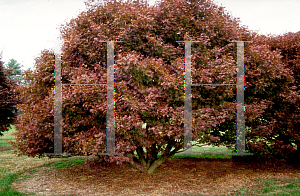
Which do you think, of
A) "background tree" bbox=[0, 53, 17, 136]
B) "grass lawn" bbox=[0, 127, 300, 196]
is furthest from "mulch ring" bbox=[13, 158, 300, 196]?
"background tree" bbox=[0, 53, 17, 136]

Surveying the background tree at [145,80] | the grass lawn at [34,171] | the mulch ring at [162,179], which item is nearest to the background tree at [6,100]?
the grass lawn at [34,171]

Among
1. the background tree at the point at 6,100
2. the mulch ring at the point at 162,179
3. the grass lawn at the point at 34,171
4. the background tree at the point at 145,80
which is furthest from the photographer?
the background tree at the point at 6,100

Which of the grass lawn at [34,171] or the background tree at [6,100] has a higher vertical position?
the background tree at [6,100]

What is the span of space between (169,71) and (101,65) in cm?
176

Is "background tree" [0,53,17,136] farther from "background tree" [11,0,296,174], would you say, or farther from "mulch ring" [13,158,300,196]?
"background tree" [11,0,296,174]

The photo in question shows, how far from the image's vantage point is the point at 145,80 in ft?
16.3

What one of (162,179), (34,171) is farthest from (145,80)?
(34,171)

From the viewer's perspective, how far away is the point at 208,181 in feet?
21.0

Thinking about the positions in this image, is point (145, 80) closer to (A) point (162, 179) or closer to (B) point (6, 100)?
(A) point (162, 179)

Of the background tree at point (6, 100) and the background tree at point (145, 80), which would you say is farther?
the background tree at point (6, 100)

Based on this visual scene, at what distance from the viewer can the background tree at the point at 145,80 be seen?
4875 millimetres

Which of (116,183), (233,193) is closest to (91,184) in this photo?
(116,183)

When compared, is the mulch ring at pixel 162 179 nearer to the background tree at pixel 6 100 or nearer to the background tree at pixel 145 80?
the background tree at pixel 145 80

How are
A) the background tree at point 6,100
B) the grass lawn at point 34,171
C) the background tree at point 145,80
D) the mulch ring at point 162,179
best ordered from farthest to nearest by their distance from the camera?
the background tree at point 6,100 < the mulch ring at point 162,179 < the grass lawn at point 34,171 < the background tree at point 145,80
